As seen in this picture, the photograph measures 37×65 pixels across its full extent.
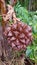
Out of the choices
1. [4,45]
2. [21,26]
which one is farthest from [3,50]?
[21,26]

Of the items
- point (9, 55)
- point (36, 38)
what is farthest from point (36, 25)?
point (9, 55)

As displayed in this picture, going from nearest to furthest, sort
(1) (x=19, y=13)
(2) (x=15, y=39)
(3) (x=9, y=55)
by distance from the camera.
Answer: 1. (2) (x=15, y=39)
2. (3) (x=9, y=55)
3. (1) (x=19, y=13)

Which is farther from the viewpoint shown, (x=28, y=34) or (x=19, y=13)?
(x=19, y=13)

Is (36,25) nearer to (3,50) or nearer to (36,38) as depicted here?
(36,38)

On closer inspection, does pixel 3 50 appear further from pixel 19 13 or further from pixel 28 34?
pixel 19 13

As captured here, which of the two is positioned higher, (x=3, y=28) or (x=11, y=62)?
(x=3, y=28)

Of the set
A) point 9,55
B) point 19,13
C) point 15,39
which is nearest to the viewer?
point 15,39
